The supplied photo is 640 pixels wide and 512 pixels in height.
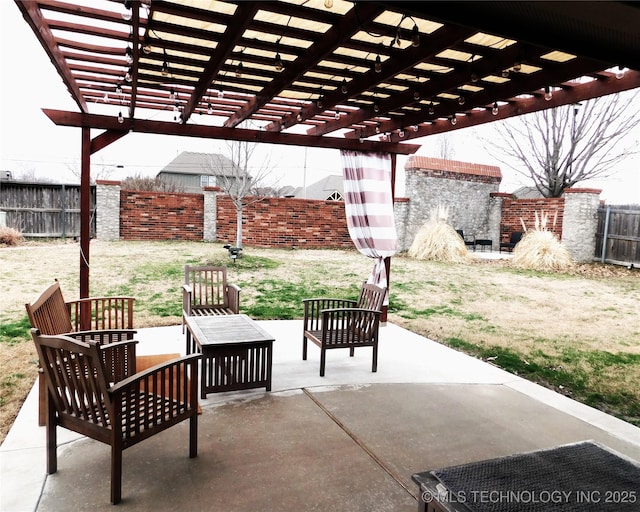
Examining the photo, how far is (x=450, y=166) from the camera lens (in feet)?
45.5

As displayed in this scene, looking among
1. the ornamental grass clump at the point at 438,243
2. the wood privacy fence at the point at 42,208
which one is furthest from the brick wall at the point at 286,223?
the wood privacy fence at the point at 42,208

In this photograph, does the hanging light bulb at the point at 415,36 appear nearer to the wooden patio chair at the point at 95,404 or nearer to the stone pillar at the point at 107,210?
the wooden patio chair at the point at 95,404

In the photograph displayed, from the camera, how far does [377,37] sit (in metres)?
2.91

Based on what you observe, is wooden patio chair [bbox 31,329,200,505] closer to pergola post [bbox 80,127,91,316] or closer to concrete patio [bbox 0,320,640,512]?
concrete patio [bbox 0,320,640,512]

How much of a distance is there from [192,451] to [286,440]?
1.83 ft

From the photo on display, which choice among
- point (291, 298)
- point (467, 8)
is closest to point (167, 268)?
point (291, 298)

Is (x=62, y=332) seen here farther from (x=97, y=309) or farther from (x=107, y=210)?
(x=107, y=210)

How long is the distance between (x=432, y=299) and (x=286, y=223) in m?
5.69

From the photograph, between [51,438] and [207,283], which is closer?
[51,438]

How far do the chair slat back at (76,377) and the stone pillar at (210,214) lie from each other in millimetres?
10312

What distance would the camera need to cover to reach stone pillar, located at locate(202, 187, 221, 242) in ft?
40.1

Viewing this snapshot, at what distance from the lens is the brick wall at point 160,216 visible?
1174 centimetres

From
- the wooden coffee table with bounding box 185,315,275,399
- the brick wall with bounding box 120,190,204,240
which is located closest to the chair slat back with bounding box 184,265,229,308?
the wooden coffee table with bounding box 185,315,275,399

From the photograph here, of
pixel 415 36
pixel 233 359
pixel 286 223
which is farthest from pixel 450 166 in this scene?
pixel 233 359
